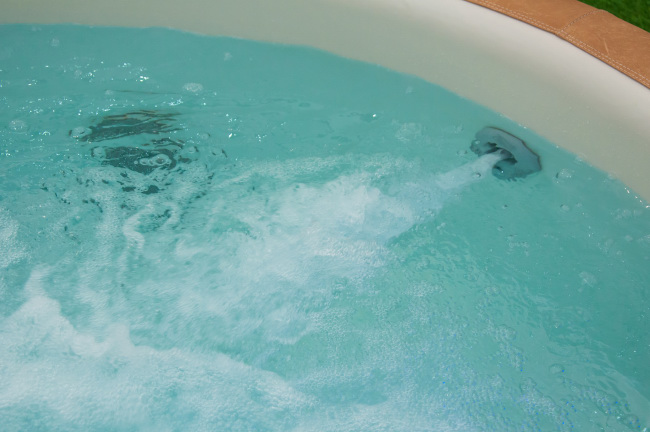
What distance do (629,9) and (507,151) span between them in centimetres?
85

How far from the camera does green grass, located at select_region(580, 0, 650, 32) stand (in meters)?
2.08

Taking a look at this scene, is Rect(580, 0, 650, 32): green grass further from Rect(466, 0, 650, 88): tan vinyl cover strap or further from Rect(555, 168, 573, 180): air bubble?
Rect(555, 168, 573, 180): air bubble

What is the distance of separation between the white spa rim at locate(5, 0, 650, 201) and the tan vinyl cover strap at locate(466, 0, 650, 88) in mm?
21

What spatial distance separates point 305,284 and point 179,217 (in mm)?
364

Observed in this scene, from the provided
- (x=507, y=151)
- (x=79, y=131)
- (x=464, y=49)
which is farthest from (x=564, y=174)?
(x=79, y=131)

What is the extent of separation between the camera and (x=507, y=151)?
5.61 ft

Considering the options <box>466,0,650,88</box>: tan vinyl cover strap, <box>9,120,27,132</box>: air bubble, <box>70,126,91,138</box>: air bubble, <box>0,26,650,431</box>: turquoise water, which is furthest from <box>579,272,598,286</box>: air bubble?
<box>9,120,27,132</box>: air bubble

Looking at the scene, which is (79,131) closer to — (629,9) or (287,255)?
(287,255)

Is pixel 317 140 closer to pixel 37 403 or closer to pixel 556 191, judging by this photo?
pixel 556 191

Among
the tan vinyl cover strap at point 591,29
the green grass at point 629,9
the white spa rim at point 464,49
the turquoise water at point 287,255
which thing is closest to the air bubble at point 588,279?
the turquoise water at point 287,255

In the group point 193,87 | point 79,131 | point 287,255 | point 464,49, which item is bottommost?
point 287,255

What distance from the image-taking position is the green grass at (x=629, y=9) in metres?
2.08

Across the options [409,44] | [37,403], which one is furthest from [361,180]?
[37,403]

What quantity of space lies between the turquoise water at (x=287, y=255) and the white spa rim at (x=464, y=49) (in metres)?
0.05
